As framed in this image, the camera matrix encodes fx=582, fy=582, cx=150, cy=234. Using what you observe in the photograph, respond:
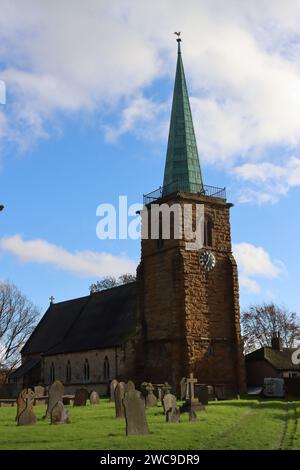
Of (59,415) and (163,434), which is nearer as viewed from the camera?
(163,434)

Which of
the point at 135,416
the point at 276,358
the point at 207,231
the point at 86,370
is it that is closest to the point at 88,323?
the point at 86,370

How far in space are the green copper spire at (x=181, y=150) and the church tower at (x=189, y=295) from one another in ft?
0.26

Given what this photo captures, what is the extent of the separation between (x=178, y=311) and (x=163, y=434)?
22890 millimetres

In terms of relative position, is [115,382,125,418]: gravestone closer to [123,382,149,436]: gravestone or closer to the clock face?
[123,382,149,436]: gravestone

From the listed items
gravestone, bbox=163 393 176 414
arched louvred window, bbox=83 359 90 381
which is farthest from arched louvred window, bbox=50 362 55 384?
gravestone, bbox=163 393 176 414

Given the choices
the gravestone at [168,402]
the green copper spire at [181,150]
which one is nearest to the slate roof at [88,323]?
the green copper spire at [181,150]

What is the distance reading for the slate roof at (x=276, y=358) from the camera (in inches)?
1687

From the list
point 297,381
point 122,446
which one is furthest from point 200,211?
point 122,446

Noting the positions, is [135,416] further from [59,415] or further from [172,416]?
[59,415]

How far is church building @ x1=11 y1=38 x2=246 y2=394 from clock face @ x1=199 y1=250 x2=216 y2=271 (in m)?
0.07

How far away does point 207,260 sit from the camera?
133ft
